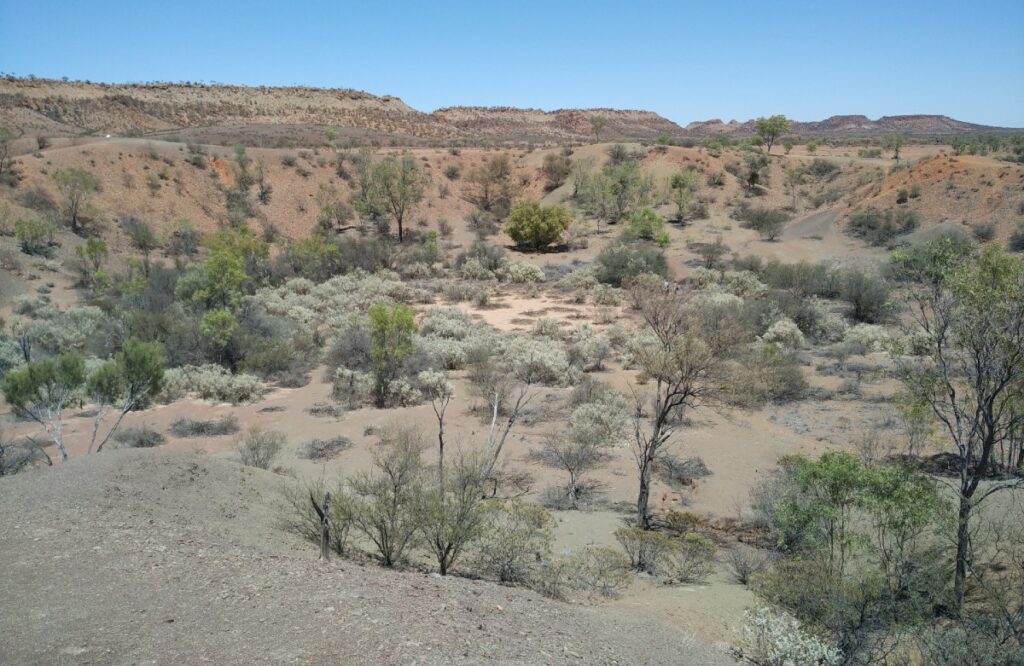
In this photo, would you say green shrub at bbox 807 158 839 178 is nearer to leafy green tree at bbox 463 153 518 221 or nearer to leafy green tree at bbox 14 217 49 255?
leafy green tree at bbox 463 153 518 221

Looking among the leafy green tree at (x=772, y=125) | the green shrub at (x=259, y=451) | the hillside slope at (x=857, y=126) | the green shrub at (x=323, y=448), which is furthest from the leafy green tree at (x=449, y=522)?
the hillside slope at (x=857, y=126)

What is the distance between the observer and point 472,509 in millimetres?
10414

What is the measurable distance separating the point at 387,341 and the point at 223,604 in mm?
14500

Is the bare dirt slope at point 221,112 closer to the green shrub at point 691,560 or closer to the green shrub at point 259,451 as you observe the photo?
the green shrub at point 259,451

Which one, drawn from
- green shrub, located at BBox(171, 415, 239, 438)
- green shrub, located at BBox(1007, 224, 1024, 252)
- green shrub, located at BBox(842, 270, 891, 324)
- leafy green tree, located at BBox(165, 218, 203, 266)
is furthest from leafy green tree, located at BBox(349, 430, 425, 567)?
green shrub, located at BBox(1007, 224, 1024, 252)

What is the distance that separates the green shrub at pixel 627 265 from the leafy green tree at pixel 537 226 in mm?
6616

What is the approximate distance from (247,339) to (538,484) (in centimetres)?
1355

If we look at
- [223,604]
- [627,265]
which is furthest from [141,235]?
[223,604]

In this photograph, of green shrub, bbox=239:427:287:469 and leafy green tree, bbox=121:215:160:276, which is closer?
green shrub, bbox=239:427:287:469

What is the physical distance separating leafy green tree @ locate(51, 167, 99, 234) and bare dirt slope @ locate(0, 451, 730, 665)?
3285 centimetres

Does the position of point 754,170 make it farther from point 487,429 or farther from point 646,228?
point 487,429

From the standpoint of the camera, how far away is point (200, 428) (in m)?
18.8

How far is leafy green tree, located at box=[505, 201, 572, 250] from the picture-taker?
44469mm

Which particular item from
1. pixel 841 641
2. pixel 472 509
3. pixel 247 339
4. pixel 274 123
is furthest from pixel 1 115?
pixel 841 641
